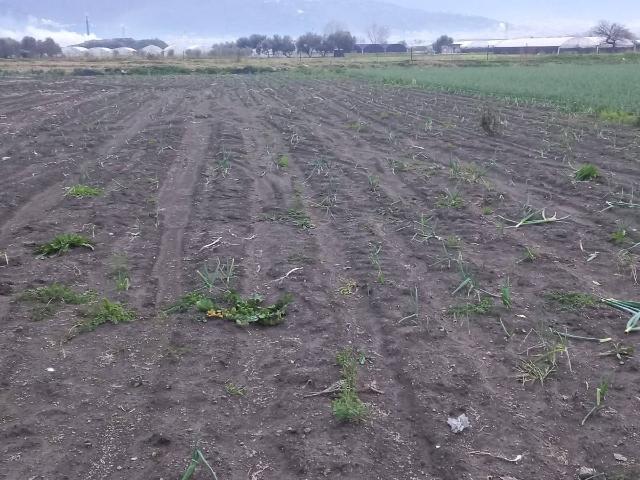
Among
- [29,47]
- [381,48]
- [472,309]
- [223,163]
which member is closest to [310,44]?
[381,48]

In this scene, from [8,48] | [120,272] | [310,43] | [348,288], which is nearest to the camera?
[348,288]

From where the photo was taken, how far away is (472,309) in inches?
201

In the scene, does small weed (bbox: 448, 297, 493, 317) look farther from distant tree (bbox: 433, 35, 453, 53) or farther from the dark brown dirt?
distant tree (bbox: 433, 35, 453, 53)

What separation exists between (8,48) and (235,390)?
77608 mm

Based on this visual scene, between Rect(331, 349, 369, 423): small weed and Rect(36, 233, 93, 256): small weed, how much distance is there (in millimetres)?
3305

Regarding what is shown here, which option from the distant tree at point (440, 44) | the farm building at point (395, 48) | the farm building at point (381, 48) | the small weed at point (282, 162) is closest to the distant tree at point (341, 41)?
the farm building at point (381, 48)

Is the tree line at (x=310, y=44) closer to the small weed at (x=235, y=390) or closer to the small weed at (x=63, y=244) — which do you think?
the small weed at (x=63, y=244)

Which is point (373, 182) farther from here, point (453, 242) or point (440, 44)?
point (440, 44)

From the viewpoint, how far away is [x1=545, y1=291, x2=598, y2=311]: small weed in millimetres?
5125

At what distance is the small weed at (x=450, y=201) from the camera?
7.94m

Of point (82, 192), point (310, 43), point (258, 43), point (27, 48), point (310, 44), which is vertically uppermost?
point (258, 43)

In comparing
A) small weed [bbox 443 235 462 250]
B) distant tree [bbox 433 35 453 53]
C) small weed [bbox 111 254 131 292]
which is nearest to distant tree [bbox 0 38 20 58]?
distant tree [bbox 433 35 453 53]

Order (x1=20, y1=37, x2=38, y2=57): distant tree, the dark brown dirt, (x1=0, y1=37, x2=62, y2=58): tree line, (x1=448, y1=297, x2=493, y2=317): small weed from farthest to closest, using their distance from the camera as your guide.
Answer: (x1=20, y1=37, x2=38, y2=57): distant tree → (x1=0, y1=37, x2=62, y2=58): tree line → (x1=448, y1=297, x2=493, y2=317): small weed → the dark brown dirt

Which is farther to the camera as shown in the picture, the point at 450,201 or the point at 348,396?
the point at 450,201
